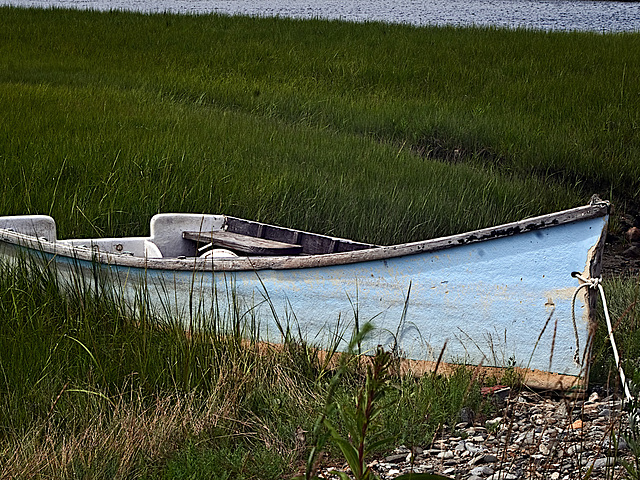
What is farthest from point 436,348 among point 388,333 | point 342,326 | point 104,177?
point 104,177

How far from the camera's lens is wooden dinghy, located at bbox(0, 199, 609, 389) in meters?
3.51

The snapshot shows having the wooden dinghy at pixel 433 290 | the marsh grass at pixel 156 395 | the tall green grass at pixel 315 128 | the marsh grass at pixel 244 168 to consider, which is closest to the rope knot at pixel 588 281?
the wooden dinghy at pixel 433 290

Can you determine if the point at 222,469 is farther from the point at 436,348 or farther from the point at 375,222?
the point at 375,222

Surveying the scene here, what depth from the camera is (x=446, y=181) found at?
7.84m

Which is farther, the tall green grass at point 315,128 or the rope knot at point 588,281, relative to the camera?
the tall green grass at point 315,128

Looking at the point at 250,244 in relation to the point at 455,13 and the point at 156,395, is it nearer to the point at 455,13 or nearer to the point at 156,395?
the point at 156,395

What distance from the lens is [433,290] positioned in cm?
364

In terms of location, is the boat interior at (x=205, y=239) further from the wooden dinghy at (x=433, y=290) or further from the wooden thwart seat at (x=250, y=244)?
the wooden dinghy at (x=433, y=290)

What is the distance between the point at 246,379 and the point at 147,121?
5982mm

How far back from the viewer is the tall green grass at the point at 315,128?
6.67 metres

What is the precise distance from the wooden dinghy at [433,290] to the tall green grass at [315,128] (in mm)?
844

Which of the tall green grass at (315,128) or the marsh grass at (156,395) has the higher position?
the tall green grass at (315,128)

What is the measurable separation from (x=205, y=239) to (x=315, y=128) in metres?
4.73

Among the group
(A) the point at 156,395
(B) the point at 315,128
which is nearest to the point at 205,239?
(A) the point at 156,395
